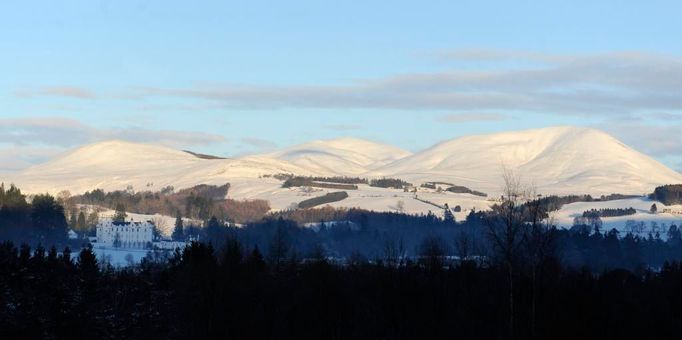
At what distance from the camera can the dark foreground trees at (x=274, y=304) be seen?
7144 centimetres

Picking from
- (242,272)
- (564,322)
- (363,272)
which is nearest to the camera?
(564,322)

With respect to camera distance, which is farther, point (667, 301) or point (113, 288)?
point (667, 301)

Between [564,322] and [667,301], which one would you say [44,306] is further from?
[667,301]

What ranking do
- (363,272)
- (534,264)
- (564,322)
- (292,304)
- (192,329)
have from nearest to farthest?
(564,322)
(534,264)
(192,329)
(292,304)
(363,272)

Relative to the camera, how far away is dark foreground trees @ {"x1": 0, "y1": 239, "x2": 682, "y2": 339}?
2813 inches

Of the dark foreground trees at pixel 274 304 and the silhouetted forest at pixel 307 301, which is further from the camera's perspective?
the dark foreground trees at pixel 274 304

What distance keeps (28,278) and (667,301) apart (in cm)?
4547

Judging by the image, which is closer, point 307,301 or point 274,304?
point 274,304

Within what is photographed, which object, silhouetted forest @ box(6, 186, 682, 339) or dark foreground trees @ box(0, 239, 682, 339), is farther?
dark foreground trees @ box(0, 239, 682, 339)

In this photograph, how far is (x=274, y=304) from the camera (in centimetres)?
8031

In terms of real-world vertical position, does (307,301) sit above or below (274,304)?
above

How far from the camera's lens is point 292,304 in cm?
8188

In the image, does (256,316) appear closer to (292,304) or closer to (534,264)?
(292,304)

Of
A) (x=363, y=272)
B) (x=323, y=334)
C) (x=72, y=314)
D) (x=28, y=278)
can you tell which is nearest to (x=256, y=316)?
(x=323, y=334)
